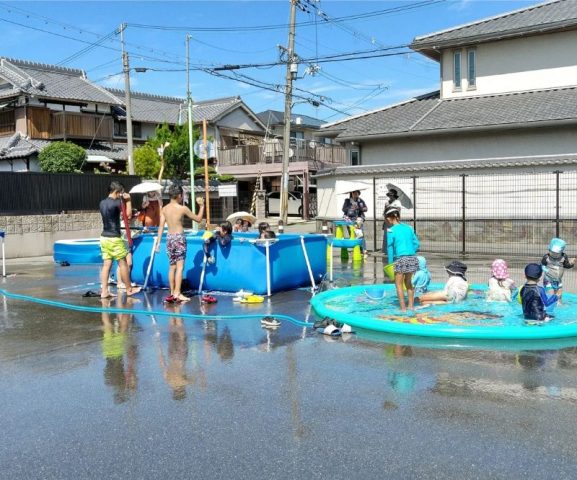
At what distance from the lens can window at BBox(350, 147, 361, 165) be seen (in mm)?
27320

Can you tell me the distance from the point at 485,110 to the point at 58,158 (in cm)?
2050

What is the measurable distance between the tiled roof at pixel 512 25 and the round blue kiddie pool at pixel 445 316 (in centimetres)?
1672

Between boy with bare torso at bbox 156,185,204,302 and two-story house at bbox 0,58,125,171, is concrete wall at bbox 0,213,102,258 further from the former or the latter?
two-story house at bbox 0,58,125,171

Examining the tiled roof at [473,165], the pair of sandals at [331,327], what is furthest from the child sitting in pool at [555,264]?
the tiled roof at [473,165]

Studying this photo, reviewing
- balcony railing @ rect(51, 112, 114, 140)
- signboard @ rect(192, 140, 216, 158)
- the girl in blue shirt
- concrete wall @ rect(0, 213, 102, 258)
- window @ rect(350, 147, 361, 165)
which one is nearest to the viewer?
the girl in blue shirt

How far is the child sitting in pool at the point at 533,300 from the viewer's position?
7.54 metres

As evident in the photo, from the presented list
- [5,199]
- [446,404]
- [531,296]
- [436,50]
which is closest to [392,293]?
[531,296]

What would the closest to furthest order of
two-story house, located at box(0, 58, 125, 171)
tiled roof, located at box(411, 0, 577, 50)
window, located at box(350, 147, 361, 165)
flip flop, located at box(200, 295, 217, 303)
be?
flip flop, located at box(200, 295, 217, 303)
tiled roof, located at box(411, 0, 577, 50)
window, located at box(350, 147, 361, 165)
two-story house, located at box(0, 58, 125, 171)

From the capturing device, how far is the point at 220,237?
10.3 m

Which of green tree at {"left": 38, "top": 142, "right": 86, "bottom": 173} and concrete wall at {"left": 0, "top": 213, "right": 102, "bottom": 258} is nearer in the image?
concrete wall at {"left": 0, "top": 213, "right": 102, "bottom": 258}

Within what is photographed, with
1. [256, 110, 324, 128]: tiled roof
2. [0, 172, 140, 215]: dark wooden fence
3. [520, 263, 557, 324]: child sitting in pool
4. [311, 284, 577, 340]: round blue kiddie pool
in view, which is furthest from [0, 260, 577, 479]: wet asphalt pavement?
[256, 110, 324, 128]: tiled roof

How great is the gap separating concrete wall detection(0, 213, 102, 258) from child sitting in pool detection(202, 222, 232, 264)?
10.4m

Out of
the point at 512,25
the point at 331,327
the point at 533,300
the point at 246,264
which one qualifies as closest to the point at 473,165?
the point at 512,25

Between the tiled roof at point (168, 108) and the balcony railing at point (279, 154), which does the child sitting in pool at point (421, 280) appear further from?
the tiled roof at point (168, 108)
